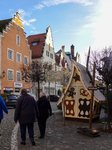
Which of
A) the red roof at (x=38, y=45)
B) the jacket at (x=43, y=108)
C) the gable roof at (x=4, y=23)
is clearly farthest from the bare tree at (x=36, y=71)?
the red roof at (x=38, y=45)

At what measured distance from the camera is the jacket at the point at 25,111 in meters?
5.45

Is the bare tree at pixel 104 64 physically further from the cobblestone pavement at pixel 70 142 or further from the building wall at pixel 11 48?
the building wall at pixel 11 48

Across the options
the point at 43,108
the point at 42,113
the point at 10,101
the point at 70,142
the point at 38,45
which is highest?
the point at 38,45

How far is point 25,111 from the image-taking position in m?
5.48

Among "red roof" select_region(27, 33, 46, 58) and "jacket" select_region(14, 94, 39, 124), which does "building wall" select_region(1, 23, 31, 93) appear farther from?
"jacket" select_region(14, 94, 39, 124)

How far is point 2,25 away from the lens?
101 feet

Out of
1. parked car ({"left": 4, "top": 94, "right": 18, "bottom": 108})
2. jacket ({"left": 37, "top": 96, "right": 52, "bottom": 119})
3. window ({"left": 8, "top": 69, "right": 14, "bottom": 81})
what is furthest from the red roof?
jacket ({"left": 37, "top": 96, "right": 52, "bottom": 119})

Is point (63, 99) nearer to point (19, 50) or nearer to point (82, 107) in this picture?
point (82, 107)

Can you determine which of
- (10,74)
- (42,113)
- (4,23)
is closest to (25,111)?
(42,113)

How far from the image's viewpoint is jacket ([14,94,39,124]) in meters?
5.45

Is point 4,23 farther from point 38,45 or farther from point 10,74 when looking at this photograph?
point 38,45

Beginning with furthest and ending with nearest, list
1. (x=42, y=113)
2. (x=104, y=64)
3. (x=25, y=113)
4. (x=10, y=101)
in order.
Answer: (x=10, y=101)
(x=104, y=64)
(x=42, y=113)
(x=25, y=113)

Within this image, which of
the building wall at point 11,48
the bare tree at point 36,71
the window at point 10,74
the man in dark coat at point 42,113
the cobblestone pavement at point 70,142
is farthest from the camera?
the window at point 10,74

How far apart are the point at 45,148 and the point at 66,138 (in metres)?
1.35
